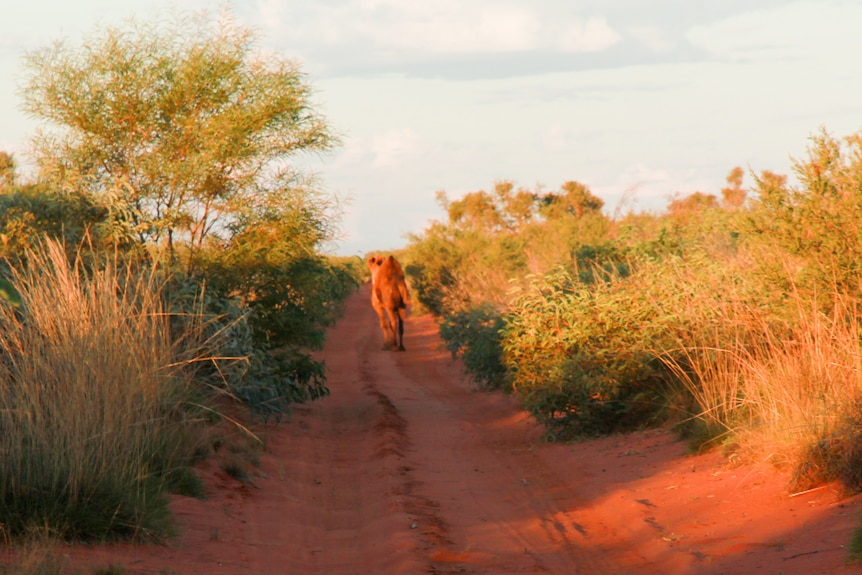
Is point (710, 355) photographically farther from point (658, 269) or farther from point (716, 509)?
point (716, 509)

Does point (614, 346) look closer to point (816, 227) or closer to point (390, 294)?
point (816, 227)

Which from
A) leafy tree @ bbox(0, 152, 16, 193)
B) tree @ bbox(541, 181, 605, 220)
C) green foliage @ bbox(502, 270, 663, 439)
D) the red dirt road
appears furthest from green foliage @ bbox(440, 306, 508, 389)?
tree @ bbox(541, 181, 605, 220)

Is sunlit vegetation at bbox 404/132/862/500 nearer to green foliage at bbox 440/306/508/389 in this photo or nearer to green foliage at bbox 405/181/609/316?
green foliage at bbox 440/306/508/389

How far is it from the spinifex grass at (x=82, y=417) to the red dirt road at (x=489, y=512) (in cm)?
32

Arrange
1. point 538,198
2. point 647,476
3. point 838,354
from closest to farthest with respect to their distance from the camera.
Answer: point 838,354 → point 647,476 → point 538,198

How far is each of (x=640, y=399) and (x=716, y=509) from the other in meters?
3.55

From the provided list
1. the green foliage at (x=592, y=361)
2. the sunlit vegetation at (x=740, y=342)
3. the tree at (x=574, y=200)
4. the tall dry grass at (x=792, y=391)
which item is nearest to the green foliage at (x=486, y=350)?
the sunlit vegetation at (x=740, y=342)

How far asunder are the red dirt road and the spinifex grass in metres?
0.32

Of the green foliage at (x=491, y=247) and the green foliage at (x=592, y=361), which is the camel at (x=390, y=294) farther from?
the green foliage at (x=592, y=361)

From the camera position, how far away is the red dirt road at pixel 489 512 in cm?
628

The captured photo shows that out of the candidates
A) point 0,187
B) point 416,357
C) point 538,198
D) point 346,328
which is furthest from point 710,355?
point 538,198

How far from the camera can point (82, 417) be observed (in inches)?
264

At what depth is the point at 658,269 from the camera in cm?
1170

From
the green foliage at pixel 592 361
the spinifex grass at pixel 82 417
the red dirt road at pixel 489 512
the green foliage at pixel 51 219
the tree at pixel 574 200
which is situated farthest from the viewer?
the tree at pixel 574 200
